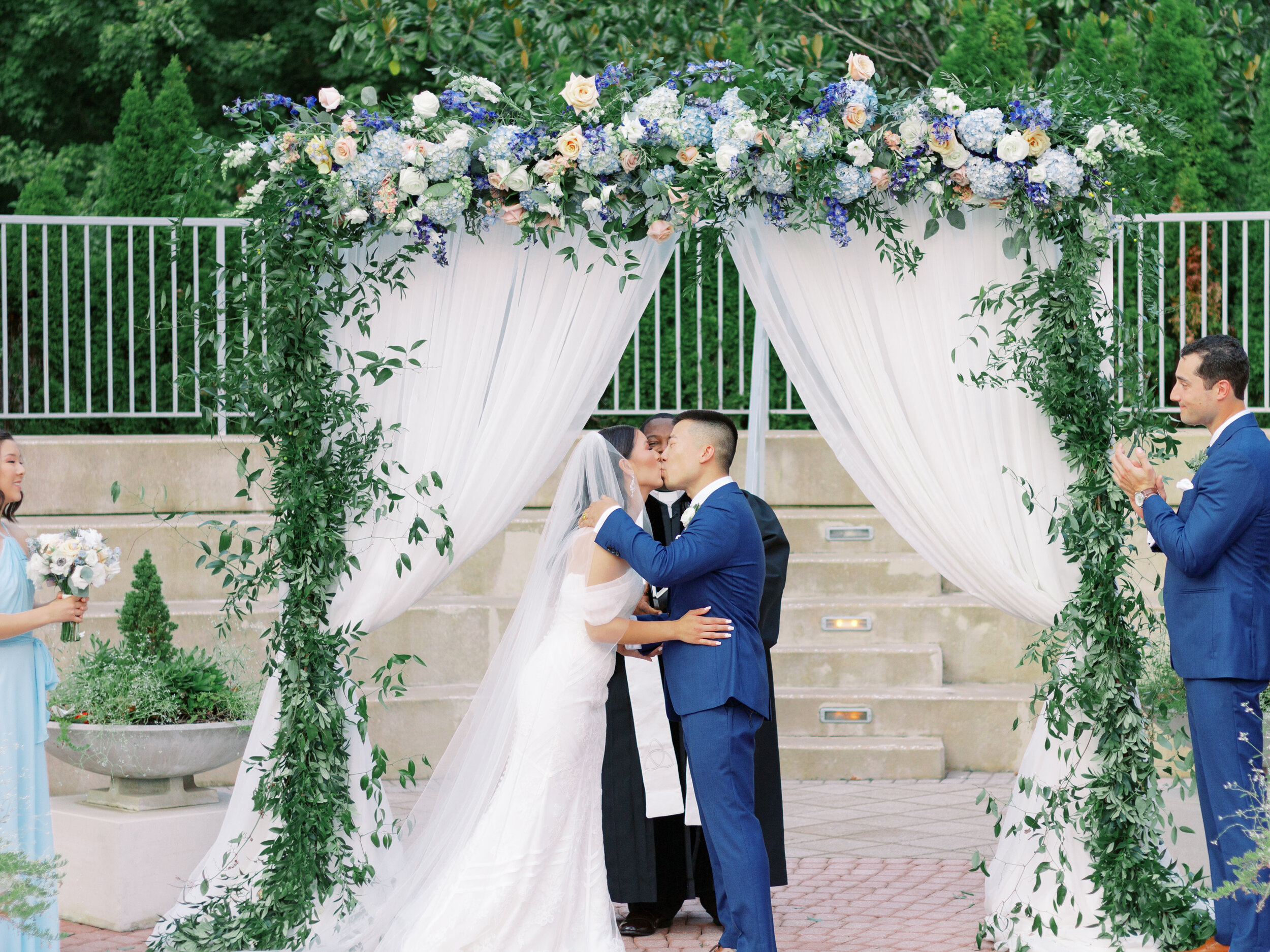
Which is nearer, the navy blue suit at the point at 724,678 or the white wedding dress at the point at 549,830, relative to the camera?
the navy blue suit at the point at 724,678

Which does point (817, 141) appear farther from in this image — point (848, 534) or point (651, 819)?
point (848, 534)

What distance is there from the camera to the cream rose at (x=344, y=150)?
4539 millimetres

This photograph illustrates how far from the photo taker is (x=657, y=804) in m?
4.95

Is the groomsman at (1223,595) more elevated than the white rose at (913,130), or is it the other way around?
the white rose at (913,130)

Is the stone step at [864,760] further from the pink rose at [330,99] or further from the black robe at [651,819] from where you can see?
the pink rose at [330,99]

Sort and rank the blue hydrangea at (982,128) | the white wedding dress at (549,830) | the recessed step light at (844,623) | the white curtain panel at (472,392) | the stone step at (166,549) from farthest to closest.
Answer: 1. the recessed step light at (844,623)
2. the stone step at (166,549)
3. the white curtain panel at (472,392)
4. the blue hydrangea at (982,128)
5. the white wedding dress at (549,830)

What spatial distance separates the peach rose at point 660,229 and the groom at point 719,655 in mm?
629

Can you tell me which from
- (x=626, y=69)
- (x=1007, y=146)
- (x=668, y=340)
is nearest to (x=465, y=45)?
(x=668, y=340)

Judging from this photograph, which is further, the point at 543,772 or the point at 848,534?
the point at 848,534

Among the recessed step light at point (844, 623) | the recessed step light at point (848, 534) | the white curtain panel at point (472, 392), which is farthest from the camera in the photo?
the recessed step light at point (848, 534)

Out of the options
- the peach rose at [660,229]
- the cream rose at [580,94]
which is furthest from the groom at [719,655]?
the cream rose at [580,94]

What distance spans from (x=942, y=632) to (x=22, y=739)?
5.06 m

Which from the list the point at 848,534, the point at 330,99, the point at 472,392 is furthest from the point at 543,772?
the point at 848,534

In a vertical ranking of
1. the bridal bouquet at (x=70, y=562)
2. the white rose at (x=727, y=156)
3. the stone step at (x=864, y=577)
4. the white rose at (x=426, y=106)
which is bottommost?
the stone step at (x=864, y=577)
